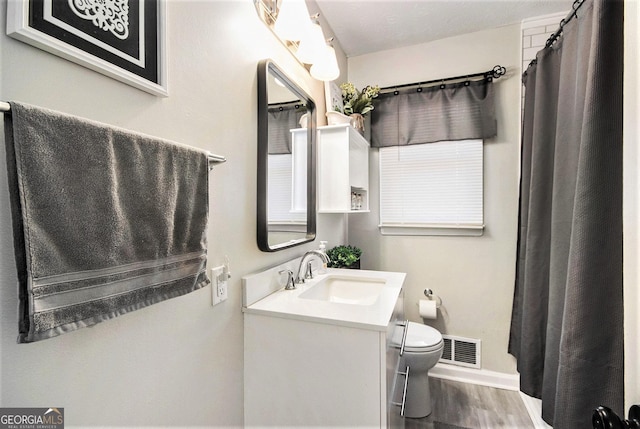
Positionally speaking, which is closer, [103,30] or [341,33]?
[103,30]

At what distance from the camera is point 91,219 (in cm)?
55

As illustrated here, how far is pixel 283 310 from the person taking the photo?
3.54 ft

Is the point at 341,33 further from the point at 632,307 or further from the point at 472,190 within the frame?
the point at 632,307

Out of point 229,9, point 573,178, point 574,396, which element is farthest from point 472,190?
point 229,9

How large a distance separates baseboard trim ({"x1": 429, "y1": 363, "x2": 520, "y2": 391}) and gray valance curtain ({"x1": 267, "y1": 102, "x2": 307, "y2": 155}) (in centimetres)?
200

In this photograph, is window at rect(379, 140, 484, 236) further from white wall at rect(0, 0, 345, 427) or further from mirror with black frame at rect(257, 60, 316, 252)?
white wall at rect(0, 0, 345, 427)

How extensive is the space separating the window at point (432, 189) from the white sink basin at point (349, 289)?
0.90 metres

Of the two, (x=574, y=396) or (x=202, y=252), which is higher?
(x=202, y=252)

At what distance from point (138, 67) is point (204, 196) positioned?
342 mm

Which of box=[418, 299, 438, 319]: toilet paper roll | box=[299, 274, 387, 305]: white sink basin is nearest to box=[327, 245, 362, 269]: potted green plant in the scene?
box=[299, 274, 387, 305]: white sink basin

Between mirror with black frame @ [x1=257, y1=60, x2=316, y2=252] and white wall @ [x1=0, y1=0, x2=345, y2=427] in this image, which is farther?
mirror with black frame @ [x1=257, y1=60, x2=316, y2=252]

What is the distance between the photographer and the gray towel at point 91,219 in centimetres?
46

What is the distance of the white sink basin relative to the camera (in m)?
1.53

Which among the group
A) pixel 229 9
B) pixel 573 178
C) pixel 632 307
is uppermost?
pixel 229 9
